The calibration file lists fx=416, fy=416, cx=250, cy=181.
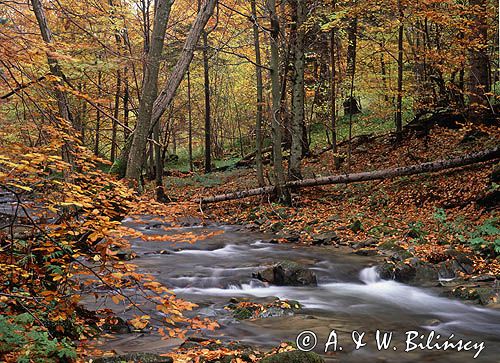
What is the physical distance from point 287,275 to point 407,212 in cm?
504

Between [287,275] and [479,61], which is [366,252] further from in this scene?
[479,61]

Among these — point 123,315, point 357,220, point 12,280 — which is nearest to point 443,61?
point 357,220

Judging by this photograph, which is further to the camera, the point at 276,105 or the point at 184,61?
the point at 276,105

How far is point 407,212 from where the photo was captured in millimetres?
11562

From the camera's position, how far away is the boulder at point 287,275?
816cm

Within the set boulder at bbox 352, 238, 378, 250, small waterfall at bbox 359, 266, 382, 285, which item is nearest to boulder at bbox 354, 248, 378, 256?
boulder at bbox 352, 238, 378, 250

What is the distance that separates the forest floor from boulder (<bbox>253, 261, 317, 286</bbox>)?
167 centimetres

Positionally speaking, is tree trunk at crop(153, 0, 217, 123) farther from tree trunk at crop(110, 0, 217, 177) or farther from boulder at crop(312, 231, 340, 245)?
boulder at crop(312, 231, 340, 245)

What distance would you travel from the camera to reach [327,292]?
7.96 meters

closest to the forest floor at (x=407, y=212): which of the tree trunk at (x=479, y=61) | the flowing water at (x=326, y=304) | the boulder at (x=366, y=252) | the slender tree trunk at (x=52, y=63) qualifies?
the boulder at (x=366, y=252)

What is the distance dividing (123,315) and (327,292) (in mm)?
3785

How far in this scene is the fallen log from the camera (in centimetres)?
1145

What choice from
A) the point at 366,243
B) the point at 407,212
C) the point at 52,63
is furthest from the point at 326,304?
the point at 52,63

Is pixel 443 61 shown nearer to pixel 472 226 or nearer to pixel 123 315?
pixel 472 226
